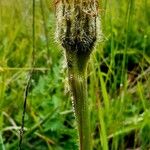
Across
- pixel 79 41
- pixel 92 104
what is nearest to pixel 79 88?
pixel 79 41

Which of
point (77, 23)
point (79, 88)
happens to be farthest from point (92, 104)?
point (77, 23)

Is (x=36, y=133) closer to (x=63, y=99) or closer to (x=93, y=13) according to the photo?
(x=63, y=99)

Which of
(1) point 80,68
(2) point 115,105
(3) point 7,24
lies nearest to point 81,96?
(1) point 80,68

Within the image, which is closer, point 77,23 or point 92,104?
point 77,23

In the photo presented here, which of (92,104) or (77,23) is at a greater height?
(77,23)

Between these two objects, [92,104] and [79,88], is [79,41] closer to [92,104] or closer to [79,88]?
[79,88]

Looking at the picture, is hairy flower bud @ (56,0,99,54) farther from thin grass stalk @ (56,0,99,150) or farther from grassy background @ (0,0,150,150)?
grassy background @ (0,0,150,150)

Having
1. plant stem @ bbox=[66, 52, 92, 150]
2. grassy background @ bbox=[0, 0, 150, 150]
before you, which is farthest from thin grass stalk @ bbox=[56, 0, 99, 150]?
grassy background @ bbox=[0, 0, 150, 150]

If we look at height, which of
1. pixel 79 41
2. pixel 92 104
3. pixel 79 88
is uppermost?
pixel 79 41
